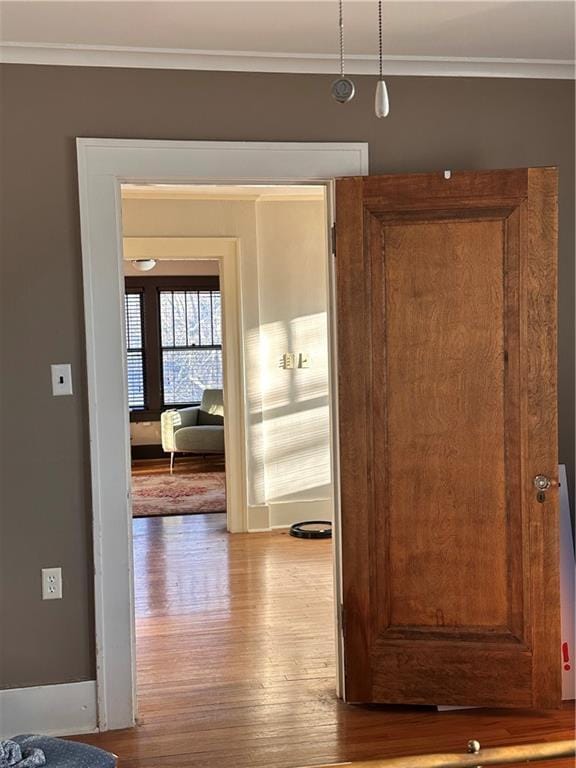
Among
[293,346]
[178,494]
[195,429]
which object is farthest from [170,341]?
[293,346]

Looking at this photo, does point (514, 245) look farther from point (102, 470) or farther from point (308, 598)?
point (308, 598)

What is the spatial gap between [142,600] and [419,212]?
2.91 meters

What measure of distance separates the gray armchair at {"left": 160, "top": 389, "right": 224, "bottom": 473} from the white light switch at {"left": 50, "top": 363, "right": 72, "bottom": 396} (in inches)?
249

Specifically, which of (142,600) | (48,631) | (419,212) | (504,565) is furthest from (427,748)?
(142,600)

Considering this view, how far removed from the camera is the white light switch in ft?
10.5

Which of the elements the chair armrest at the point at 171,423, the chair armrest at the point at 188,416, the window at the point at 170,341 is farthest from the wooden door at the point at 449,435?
the window at the point at 170,341

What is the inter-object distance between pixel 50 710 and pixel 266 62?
8.55 ft

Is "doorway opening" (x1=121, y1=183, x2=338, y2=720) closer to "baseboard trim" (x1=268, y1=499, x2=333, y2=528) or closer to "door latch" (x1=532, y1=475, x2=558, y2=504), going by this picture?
"baseboard trim" (x1=268, y1=499, x2=333, y2=528)

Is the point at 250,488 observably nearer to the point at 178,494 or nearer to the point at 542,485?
the point at 178,494

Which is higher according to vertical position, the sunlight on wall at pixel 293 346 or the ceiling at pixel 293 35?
the ceiling at pixel 293 35

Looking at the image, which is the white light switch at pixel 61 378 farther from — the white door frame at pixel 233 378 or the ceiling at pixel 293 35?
the white door frame at pixel 233 378

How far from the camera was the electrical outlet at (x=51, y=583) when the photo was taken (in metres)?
3.21

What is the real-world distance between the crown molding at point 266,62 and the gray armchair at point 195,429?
6.45 metres

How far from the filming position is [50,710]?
3211 mm
